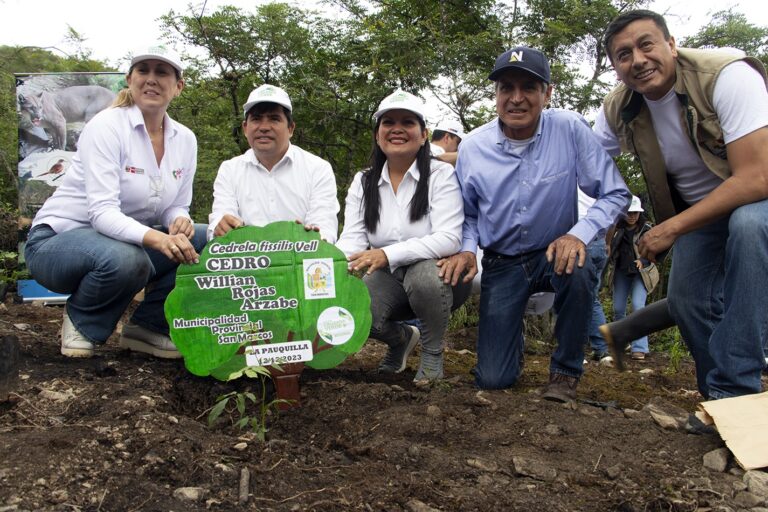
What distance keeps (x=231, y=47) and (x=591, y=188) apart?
15.4ft

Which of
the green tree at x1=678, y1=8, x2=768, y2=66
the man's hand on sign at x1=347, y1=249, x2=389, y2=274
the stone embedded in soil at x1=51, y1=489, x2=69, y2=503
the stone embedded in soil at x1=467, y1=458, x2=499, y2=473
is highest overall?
the green tree at x1=678, y1=8, x2=768, y2=66

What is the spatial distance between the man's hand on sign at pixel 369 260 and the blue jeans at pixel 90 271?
1084 mm

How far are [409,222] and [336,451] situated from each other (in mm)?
1428

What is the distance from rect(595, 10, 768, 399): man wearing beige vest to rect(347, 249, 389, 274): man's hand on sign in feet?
4.04

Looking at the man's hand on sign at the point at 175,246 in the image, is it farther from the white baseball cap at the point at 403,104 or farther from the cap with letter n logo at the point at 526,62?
the cap with letter n logo at the point at 526,62

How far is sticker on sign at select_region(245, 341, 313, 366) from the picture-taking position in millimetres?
2988

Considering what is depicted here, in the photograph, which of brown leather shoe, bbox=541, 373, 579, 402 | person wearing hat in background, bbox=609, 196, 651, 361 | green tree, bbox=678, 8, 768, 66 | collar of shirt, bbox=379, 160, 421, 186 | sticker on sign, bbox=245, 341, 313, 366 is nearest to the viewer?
sticker on sign, bbox=245, 341, 313, 366

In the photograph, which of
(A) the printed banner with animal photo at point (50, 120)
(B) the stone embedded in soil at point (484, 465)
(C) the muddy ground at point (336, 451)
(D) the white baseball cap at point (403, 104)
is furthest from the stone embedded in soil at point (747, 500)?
(A) the printed banner with animal photo at point (50, 120)

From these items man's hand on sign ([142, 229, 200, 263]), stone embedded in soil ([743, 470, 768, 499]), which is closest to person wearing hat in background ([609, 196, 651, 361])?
stone embedded in soil ([743, 470, 768, 499])

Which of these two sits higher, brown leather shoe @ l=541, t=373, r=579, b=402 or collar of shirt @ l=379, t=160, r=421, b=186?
collar of shirt @ l=379, t=160, r=421, b=186

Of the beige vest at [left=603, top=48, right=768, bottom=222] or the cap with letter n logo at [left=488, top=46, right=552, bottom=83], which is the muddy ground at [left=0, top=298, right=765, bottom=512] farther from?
the cap with letter n logo at [left=488, top=46, right=552, bottom=83]

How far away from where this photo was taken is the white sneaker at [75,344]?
3.44 meters

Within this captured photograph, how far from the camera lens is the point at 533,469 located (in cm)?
228

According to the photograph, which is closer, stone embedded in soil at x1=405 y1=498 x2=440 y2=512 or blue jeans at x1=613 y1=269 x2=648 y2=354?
stone embedded in soil at x1=405 y1=498 x2=440 y2=512
